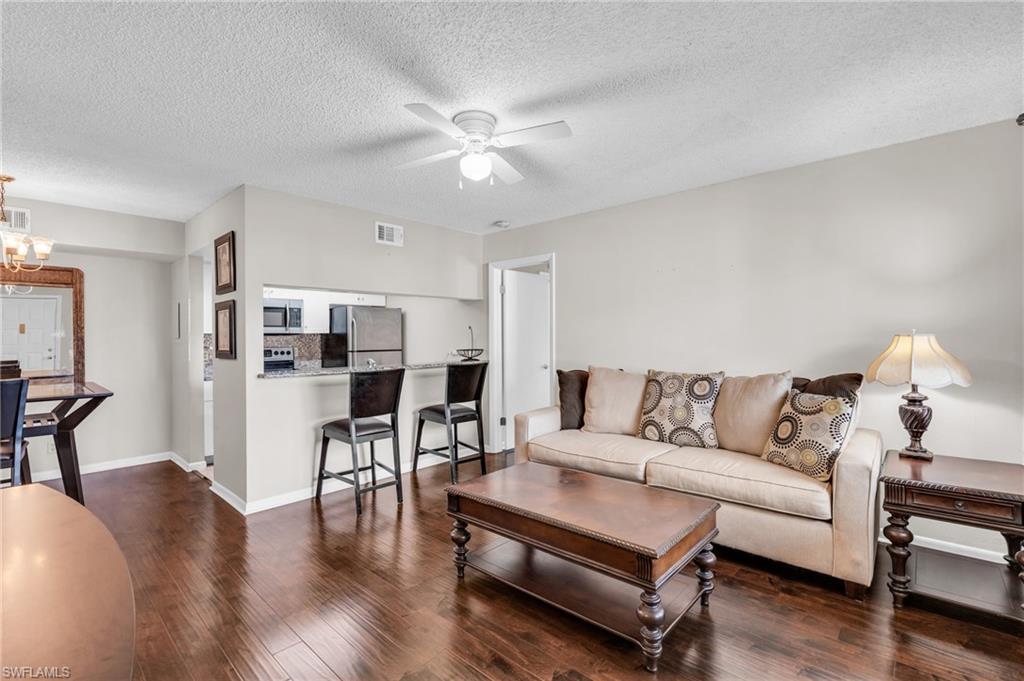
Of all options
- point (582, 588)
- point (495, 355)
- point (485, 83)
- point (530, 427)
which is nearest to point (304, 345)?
point (495, 355)

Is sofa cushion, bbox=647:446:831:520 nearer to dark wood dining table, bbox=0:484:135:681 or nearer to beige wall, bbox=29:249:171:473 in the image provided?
dark wood dining table, bbox=0:484:135:681

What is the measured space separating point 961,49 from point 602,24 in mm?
1487

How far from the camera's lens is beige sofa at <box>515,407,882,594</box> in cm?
225

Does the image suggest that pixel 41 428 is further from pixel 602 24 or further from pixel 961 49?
pixel 961 49

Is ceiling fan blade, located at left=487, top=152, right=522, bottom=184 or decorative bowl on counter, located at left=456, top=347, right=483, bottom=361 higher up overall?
ceiling fan blade, located at left=487, top=152, right=522, bottom=184

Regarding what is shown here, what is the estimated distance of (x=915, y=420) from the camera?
8.09 ft

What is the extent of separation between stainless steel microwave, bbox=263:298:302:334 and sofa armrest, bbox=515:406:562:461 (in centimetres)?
234

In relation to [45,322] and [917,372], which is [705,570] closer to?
[917,372]

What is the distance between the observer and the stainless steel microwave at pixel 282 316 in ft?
13.9

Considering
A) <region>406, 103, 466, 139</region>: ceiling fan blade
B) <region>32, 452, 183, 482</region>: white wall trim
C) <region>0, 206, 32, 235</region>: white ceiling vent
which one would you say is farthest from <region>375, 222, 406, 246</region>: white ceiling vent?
<region>32, 452, 183, 482</region>: white wall trim

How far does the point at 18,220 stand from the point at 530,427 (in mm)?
4170

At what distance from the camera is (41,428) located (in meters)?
2.91

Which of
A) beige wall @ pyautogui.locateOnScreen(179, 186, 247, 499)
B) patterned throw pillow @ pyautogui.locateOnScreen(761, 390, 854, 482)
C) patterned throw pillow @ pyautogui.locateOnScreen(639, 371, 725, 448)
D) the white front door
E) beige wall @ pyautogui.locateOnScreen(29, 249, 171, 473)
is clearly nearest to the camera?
patterned throw pillow @ pyautogui.locateOnScreen(761, 390, 854, 482)

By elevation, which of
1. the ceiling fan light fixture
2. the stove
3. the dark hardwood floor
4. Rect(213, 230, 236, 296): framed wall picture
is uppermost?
the ceiling fan light fixture
